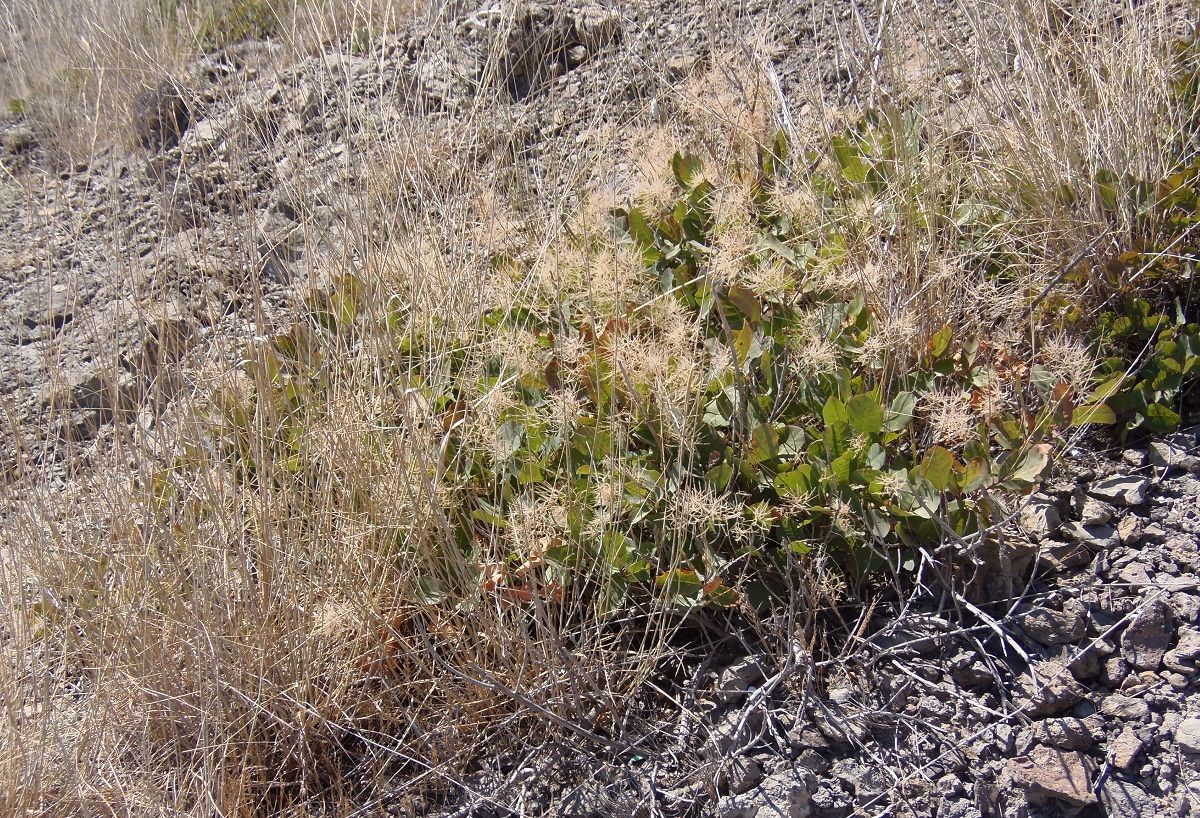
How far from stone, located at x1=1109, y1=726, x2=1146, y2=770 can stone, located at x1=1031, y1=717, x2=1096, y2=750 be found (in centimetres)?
3

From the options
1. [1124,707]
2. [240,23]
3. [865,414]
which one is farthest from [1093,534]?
[240,23]

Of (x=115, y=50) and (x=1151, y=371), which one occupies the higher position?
(x=115, y=50)

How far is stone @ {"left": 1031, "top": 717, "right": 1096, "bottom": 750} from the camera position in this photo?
5.08 feet

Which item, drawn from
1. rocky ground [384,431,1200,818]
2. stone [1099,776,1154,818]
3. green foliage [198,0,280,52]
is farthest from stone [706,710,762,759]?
green foliage [198,0,280,52]

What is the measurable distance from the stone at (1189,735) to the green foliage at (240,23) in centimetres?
328

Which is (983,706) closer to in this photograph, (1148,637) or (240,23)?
(1148,637)

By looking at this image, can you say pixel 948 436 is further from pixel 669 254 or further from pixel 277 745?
pixel 277 745

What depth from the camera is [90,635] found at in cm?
189

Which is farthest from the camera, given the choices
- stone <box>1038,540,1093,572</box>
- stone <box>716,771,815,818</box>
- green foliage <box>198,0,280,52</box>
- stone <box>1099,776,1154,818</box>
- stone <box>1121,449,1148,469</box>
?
green foliage <box>198,0,280,52</box>

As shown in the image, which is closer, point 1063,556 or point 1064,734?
point 1064,734

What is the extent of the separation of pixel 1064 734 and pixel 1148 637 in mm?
245

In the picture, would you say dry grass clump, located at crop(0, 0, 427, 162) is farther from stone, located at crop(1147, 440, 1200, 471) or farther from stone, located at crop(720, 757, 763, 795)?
stone, located at crop(1147, 440, 1200, 471)

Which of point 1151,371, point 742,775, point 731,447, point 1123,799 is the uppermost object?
point 731,447

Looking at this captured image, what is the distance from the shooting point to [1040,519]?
1.84 meters
